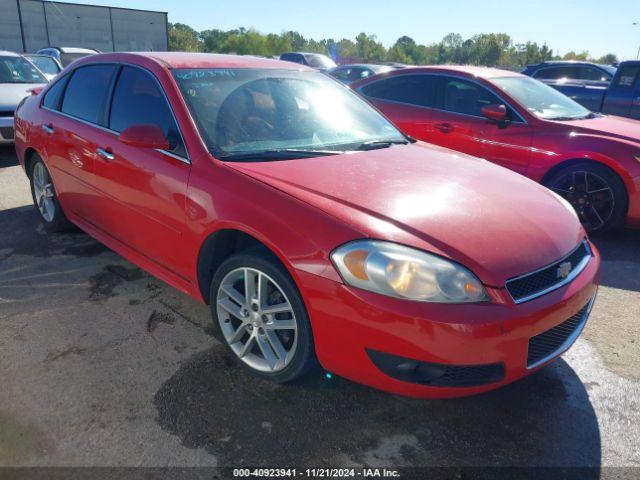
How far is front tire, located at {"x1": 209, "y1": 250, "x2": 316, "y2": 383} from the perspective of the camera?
229 centimetres

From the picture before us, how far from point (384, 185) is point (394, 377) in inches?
37.2

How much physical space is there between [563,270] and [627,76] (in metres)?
7.41

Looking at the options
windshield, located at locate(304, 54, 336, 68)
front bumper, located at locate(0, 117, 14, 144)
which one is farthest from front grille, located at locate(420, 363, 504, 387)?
windshield, located at locate(304, 54, 336, 68)

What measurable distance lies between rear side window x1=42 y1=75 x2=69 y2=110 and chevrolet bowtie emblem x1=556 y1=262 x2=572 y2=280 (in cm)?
383

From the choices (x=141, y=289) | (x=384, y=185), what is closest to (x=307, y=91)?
(x=384, y=185)

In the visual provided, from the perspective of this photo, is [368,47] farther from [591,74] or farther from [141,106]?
[141,106]

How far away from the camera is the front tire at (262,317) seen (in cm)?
229

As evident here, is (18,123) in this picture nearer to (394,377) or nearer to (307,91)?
(307,91)

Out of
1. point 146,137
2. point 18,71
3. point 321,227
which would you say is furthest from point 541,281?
point 18,71

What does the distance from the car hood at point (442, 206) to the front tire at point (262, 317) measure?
394mm

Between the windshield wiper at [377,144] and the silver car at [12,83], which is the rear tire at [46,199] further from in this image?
the silver car at [12,83]

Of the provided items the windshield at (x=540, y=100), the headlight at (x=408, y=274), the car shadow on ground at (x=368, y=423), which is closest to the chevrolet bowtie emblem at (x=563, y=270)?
the headlight at (x=408, y=274)

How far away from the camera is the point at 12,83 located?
28.1 feet

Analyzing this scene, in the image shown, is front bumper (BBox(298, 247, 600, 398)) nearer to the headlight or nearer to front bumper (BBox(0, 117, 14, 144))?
the headlight
